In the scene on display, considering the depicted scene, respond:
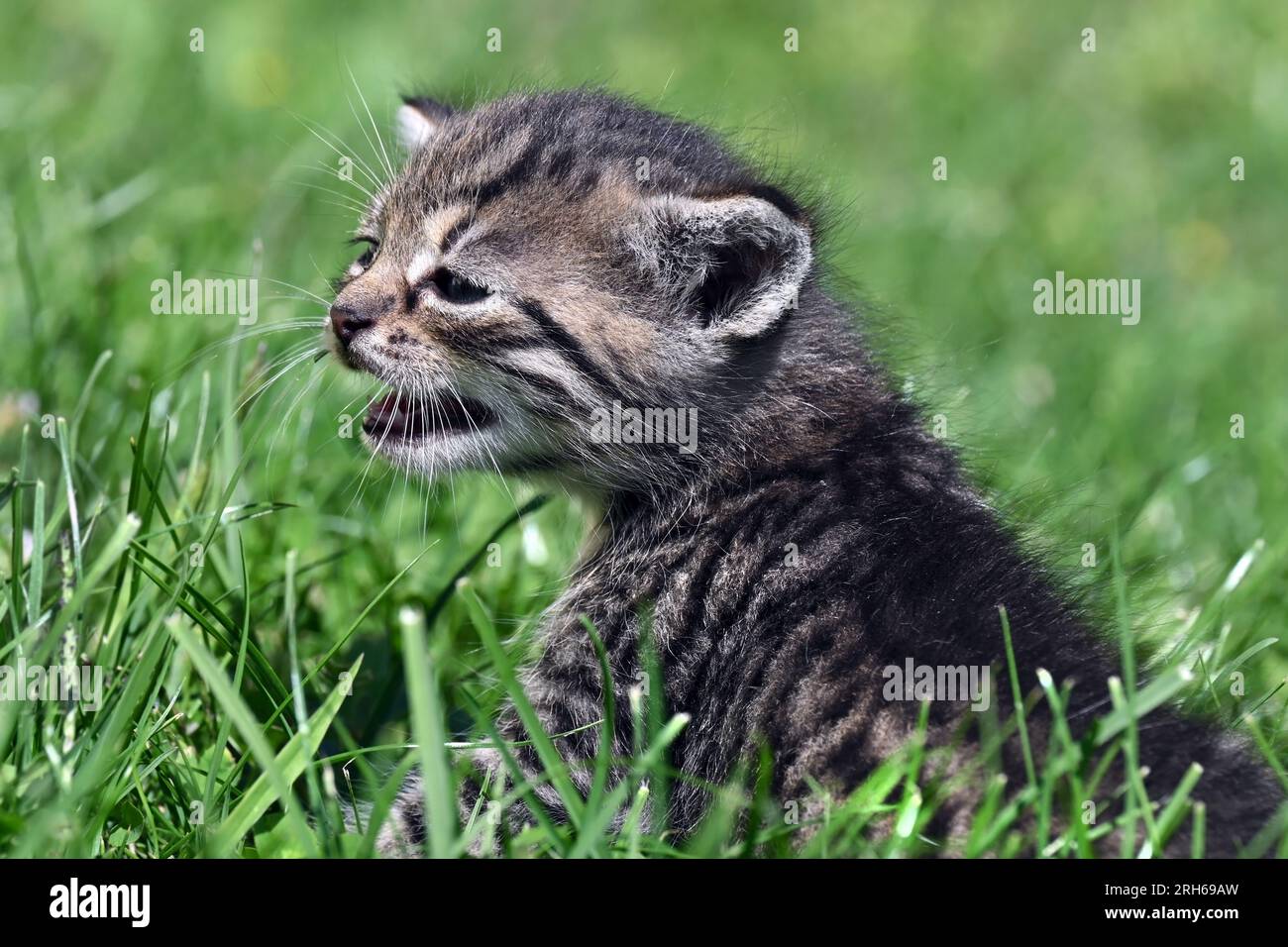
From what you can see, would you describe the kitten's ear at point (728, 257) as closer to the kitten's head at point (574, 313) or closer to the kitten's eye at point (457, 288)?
the kitten's head at point (574, 313)

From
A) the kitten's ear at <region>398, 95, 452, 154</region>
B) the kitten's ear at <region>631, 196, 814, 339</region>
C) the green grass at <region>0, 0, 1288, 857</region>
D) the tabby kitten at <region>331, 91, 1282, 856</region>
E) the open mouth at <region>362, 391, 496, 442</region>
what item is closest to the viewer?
the green grass at <region>0, 0, 1288, 857</region>

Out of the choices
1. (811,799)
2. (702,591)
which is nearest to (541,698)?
(702,591)

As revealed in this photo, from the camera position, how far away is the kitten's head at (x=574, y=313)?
4.38m

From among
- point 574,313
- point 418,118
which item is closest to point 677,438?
point 574,313

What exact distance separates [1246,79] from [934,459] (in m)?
8.01

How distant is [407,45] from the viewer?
11.1 metres

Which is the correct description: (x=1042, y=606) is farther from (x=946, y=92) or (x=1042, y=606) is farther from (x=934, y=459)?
(x=946, y=92)

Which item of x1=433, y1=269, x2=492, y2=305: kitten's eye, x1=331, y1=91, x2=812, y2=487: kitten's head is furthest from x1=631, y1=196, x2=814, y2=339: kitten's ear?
x1=433, y1=269, x2=492, y2=305: kitten's eye

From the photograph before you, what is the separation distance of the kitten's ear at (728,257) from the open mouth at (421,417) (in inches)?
28.5

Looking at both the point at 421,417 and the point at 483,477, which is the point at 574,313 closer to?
the point at 421,417

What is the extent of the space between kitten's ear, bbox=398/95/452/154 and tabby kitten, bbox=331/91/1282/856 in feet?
1.75

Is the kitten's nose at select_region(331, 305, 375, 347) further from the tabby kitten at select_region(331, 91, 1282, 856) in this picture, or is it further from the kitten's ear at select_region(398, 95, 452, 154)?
the kitten's ear at select_region(398, 95, 452, 154)

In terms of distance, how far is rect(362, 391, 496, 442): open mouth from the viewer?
449 cm

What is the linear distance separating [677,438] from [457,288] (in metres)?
0.84
